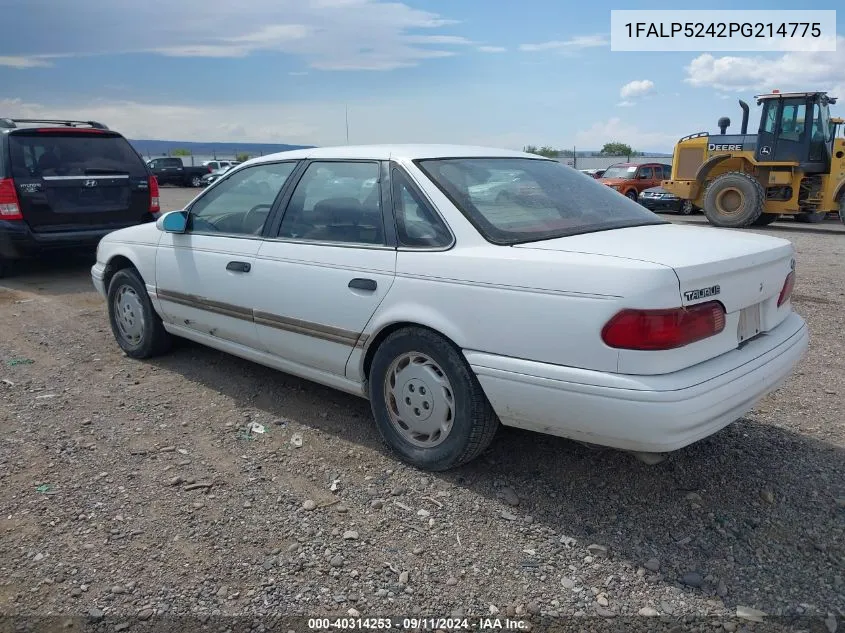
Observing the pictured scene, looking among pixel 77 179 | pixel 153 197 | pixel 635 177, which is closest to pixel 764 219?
pixel 635 177

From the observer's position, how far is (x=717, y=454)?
3.53m

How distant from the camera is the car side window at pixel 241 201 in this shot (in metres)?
4.16

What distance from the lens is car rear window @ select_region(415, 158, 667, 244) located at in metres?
3.24

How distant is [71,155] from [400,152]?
18.8ft

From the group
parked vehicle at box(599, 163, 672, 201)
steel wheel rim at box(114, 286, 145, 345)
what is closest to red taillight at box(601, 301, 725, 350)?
steel wheel rim at box(114, 286, 145, 345)

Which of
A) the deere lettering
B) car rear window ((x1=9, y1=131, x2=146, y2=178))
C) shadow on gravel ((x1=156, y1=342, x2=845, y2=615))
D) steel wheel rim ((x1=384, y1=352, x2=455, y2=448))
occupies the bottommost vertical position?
shadow on gravel ((x1=156, y1=342, x2=845, y2=615))

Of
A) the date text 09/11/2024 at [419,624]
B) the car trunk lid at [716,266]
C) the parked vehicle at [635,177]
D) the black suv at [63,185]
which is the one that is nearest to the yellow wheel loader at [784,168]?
the parked vehicle at [635,177]

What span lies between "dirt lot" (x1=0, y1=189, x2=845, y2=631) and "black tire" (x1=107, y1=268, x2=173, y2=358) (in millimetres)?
629

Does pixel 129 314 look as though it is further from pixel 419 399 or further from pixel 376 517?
pixel 376 517

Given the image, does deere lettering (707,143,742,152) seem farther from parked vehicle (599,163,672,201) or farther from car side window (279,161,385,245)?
car side window (279,161,385,245)

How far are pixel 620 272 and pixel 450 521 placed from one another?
127 centimetres

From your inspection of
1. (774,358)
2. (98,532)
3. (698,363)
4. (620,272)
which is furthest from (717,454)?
(98,532)

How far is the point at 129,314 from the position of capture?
518 cm

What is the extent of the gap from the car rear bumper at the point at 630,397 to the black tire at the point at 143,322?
2.90 metres
